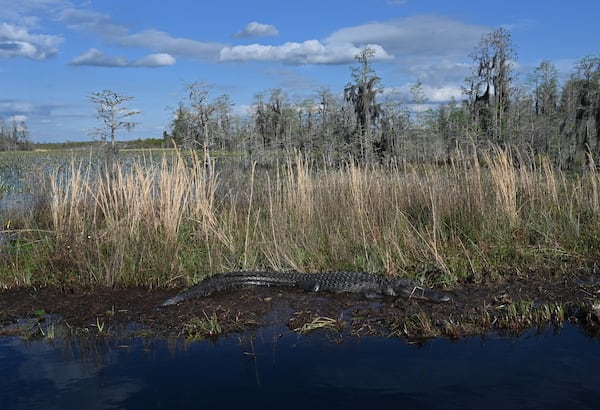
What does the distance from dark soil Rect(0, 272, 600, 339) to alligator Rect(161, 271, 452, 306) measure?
0.30 feet

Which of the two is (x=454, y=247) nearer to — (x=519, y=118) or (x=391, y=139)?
(x=391, y=139)

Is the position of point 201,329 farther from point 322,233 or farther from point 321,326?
point 322,233

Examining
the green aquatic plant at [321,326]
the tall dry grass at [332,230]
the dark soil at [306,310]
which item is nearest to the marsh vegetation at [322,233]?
the tall dry grass at [332,230]

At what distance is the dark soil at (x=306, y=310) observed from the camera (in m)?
5.19

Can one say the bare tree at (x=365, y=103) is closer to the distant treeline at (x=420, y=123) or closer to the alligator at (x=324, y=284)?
the distant treeline at (x=420, y=123)

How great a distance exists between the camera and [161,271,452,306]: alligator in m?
5.93

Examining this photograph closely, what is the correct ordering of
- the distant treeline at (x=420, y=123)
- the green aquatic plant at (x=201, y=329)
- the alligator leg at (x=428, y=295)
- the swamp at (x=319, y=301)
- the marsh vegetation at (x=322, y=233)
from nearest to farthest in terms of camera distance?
the swamp at (x=319, y=301) < the green aquatic plant at (x=201, y=329) < the alligator leg at (x=428, y=295) < the marsh vegetation at (x=322, y=233) < the distant treeline at (x=420, y=123)

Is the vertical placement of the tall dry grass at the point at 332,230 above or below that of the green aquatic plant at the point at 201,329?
above

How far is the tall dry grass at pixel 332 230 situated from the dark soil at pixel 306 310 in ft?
1.42

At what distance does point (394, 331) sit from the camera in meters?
5.09

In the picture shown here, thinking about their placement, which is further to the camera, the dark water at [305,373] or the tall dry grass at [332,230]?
the tall dry grass at [332,230]

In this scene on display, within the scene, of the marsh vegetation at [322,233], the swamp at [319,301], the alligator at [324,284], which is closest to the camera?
the swamp at [319,301]

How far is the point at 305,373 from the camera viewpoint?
440cm

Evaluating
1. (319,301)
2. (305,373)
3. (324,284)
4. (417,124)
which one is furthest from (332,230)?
(417,124)
